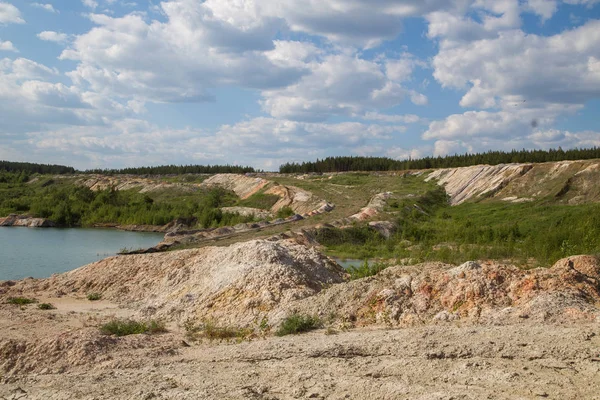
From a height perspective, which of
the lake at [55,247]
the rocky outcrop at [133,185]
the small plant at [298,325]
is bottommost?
the lake at [55,247]

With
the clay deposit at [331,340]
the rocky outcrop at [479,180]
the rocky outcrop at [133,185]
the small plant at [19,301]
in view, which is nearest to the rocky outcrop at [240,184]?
the rocky outcrop at [133,185]

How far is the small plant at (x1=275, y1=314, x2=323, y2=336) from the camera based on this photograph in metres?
10.2

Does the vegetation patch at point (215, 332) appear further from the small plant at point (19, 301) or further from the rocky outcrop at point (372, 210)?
the rocky outcrop at point (372, 210)

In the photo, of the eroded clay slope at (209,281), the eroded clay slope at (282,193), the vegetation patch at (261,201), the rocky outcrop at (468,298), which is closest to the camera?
the rocky outcrop at (468,298)

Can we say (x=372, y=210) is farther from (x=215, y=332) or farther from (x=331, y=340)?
(x=331, y=340)

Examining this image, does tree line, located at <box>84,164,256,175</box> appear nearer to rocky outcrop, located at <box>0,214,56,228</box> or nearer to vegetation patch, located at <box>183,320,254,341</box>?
rocky outcrop, located at <box>0,214,56,228</box>

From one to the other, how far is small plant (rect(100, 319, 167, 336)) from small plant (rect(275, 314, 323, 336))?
10.2 ft

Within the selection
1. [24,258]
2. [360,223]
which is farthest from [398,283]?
[24,258]

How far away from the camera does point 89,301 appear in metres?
16.0

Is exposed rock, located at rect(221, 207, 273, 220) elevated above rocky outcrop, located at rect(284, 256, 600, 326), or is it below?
below

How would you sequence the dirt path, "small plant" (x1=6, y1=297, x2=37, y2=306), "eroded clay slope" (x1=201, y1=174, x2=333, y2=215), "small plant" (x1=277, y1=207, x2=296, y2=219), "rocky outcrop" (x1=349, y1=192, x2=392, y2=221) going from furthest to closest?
"eroded clay slope" (x1=201, y1=174, x2=333, y2=215), "small plant" (x1=277, y1=207, x2=296, y2=219), "rocky outcrop" (x1=349, y1=192, x2=392, y2=221), "small plant" (x1=6, y1=297, x2=37, y2=306), the dirt path

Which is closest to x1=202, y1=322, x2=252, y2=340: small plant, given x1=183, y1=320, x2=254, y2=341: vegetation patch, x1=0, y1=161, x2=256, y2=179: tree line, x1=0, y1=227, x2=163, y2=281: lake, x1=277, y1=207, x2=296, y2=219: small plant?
x1=183, y1=320, x2=254, y2=341: vegetation patch

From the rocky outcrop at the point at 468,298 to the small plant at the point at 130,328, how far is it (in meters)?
2.97

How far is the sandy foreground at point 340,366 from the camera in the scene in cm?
636
